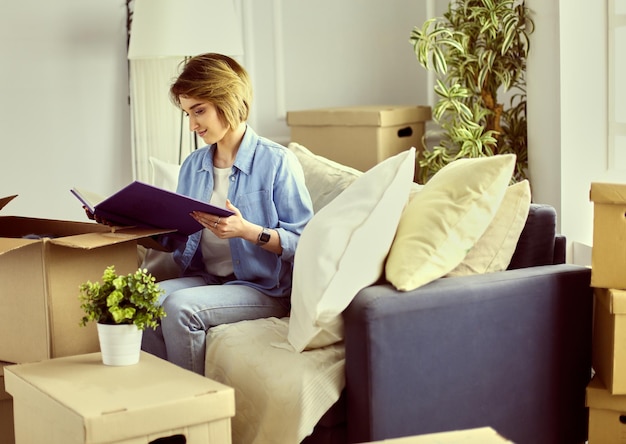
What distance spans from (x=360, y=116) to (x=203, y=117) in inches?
47.7

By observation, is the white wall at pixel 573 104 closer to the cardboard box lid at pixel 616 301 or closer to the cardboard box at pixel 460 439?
the cardboard box lid at pixel 616 301

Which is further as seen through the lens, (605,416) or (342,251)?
(605,416)

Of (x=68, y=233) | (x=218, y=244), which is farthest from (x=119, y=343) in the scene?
(x=218, y=244)

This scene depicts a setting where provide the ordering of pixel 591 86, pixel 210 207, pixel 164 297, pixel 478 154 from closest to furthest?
pixel 210 207
pixel 164 297
pixel 591 86
pixel 478 154

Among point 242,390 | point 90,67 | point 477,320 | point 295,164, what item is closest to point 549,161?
point 295,164

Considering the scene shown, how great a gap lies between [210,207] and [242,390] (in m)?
0.43

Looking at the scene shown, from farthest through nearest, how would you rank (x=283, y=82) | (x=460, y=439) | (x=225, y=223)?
(x=283, y=82) < (x=225, y=223) < (x=460, y=439)

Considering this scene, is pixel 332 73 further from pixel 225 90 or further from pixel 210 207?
pixel 210 207

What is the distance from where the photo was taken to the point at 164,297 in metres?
2.59

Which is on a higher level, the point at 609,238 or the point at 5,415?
the point at 609,238

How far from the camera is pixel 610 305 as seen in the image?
2184 millimetres

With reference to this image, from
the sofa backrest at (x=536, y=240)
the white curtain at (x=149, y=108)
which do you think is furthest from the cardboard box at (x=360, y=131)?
the sofa backrest at (x=536, y=240)

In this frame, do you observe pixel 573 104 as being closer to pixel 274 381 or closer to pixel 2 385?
pixel 274 381

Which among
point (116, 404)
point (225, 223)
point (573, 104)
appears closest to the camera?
point (116, 404)
